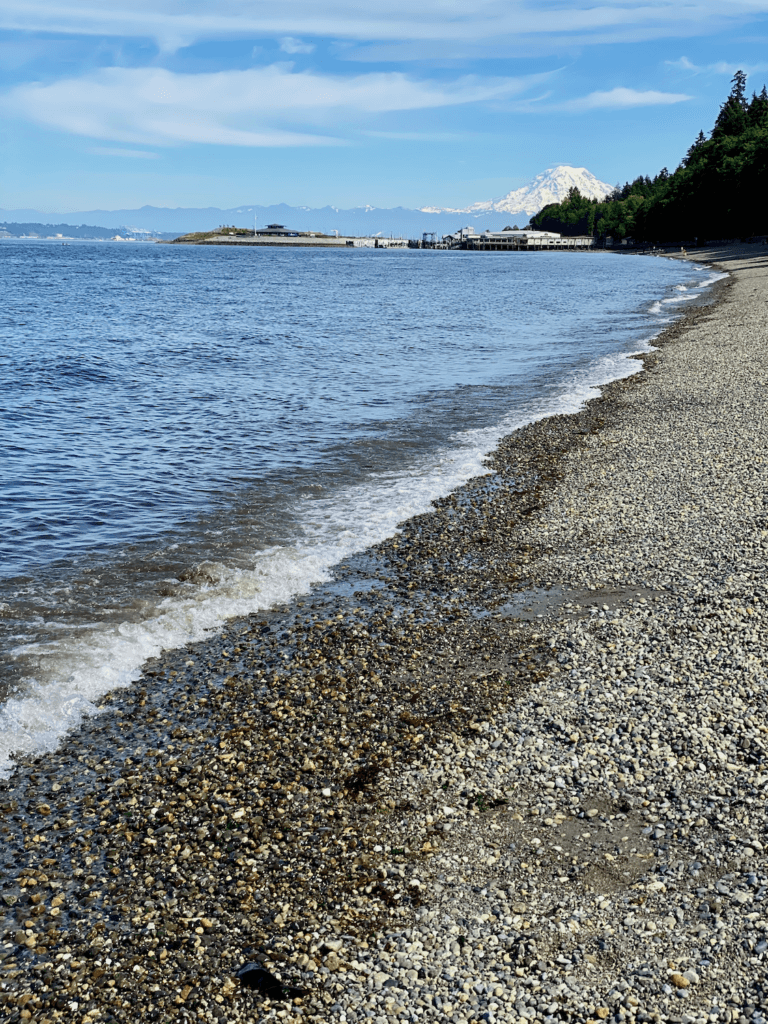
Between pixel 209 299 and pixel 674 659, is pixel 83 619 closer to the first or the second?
pixel 674 659

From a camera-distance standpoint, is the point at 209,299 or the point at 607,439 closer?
the point at 607,439

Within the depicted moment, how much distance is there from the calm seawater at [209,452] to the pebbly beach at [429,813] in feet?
3.90

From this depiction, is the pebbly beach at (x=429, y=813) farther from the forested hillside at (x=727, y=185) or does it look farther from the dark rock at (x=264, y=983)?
the forested hillside at (x=727, y=185)

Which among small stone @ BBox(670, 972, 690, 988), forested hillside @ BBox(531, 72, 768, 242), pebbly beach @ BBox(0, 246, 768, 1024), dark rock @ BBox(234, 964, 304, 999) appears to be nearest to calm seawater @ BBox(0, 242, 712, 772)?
pebbly beach @ BBox(0, 246, 768, 1024)

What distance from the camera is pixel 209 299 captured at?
251ft

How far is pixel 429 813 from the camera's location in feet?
25.1

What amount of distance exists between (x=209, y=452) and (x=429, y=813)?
16472mm

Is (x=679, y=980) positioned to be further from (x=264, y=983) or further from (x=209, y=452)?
(x=209, y=452)

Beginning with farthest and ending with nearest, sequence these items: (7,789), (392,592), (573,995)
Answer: (392,592) < (7,789) < (573,995)

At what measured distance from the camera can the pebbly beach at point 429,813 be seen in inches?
229

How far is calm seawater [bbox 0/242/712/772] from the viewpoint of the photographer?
12.2m

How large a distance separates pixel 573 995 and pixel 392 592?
800 cm

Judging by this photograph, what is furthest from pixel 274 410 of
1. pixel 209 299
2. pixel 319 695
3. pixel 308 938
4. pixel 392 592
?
pixel 209 299

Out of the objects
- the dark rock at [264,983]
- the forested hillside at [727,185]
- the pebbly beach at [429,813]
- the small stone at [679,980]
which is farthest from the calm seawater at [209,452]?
the forested hillside at [727,185]
